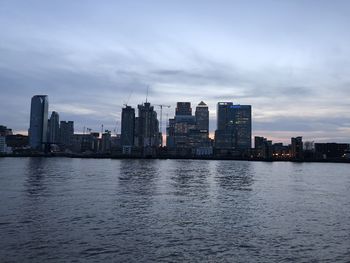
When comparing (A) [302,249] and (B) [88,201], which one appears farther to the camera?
(B) [88,201]

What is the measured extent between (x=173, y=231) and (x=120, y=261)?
10.5 m

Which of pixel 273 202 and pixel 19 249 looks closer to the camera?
pixel 19 249

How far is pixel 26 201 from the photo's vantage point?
55.0 meters

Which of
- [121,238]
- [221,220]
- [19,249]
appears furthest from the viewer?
[221,220]

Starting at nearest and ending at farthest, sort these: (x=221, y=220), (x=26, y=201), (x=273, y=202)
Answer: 1. (x=221, y=220)
2. (x=26, y=201)
3. (x=273, y=202)

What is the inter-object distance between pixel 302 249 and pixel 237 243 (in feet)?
16.3

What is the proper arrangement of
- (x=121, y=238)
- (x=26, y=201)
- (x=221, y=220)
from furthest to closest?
(x=26, y=201) < (x=221, y=220) < (x=121, y=238)

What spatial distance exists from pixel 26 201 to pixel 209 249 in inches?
1309

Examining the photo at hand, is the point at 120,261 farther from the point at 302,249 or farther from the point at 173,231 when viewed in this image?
the point at 302,249

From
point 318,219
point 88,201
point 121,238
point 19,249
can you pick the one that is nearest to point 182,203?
point 88,201

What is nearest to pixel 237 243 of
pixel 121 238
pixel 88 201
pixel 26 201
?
pixel 121 238

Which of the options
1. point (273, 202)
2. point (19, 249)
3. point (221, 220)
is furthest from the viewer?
point (273, 202)

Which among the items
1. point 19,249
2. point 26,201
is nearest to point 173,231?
point 19,249

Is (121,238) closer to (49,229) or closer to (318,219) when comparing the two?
(49,229)
